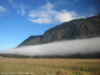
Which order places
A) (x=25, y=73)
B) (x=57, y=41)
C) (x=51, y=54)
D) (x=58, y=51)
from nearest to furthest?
(x=25, y=73)
(x=51, y=54)
(x=58, y=51)
(x=57, y=41)

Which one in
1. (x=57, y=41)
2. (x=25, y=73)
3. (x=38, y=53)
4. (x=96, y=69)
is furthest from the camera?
(x=57, y=41)

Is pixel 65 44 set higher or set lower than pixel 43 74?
higher

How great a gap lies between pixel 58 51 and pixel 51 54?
2204mm

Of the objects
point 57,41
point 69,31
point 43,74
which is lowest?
Result: point 43,74

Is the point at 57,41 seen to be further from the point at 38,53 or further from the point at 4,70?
the point at 4,70

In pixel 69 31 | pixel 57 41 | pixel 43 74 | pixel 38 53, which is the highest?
pixel 69 31

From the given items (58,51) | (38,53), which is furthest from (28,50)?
(58,51)

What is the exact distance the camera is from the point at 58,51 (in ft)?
97.1

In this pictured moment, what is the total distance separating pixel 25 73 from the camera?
25.6 ft

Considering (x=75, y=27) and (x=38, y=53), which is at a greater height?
(x=75, y=27)

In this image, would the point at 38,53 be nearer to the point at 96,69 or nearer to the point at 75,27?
the point at 96,69

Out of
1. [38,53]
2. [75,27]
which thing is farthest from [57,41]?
[75,27]

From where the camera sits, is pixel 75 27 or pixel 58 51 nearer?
pixel 58 51

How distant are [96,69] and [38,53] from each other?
17129mm
